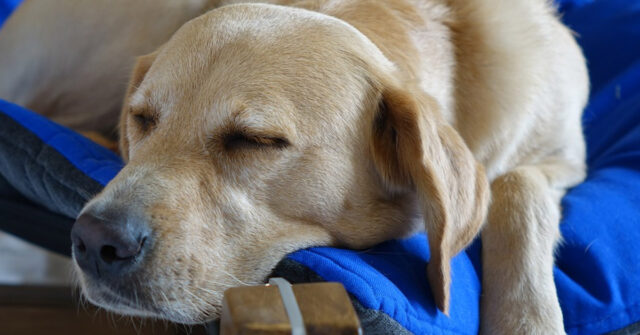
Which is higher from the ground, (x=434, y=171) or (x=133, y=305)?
(x=434, y=171)

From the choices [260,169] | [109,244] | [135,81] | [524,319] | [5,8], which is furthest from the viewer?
[5,8]

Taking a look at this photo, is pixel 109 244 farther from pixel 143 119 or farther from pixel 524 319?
pixel 524 319

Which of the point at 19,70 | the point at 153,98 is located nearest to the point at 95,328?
the point at 19,70

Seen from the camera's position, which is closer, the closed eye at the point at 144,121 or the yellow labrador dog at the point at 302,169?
the yellow labrador dog at the point at 302,169

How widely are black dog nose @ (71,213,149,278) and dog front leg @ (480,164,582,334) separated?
2.55 feet

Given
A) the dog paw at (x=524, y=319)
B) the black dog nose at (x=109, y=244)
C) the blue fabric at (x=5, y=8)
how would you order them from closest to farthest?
1. the black dog nose at (x=109, y=244)
2. the dog paw at (x=524, y=319)
3. the blue fabric at (x=5, y=8)

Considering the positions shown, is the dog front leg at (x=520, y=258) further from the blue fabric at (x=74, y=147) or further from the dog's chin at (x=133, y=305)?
the blue fabric at (x=74, y=147)

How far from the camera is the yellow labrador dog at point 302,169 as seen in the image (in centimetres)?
116

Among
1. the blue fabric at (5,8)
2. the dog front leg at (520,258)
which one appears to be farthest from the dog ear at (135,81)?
the blue fabric at (5,8)

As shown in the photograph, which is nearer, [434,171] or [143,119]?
[434,171]

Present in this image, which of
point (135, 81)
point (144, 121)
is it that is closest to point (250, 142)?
point (144, 121)

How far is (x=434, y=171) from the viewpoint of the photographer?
1.27 m

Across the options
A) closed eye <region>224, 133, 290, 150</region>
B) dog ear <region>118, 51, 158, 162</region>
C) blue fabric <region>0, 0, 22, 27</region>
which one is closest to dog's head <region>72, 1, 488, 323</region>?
closed eye <region>224, 133, 290, 150</region>

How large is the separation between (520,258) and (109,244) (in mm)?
904
